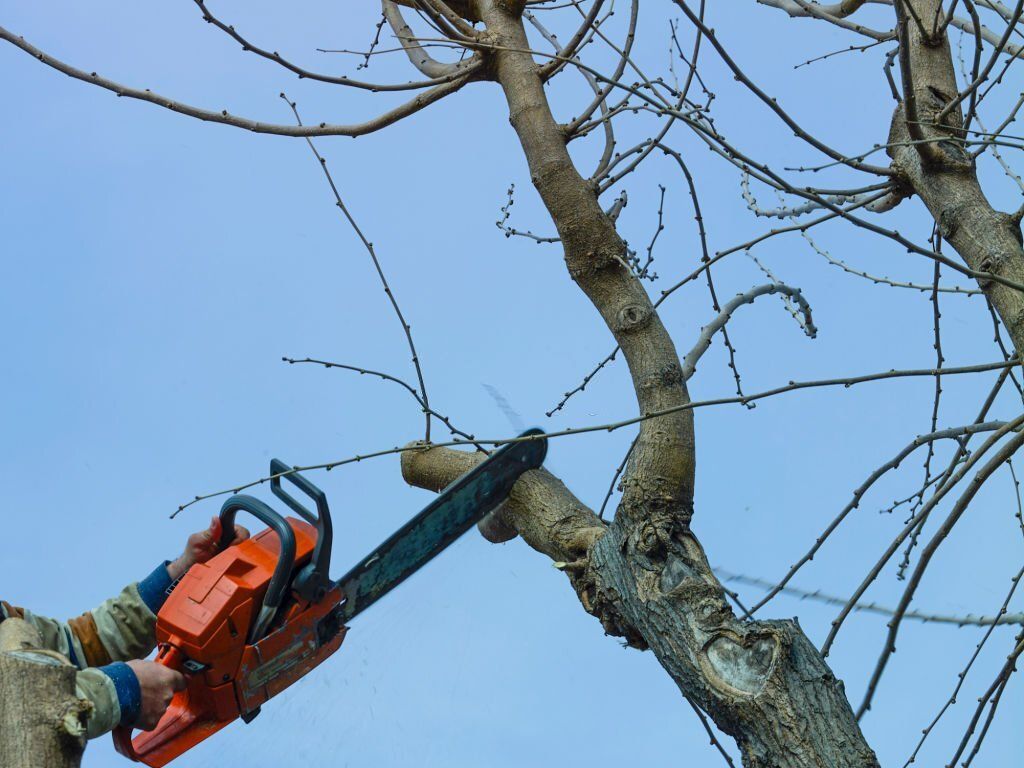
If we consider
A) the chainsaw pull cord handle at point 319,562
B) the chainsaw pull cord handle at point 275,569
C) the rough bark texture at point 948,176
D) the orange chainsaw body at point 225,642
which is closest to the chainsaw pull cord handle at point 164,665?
the orange chainsaw body at point 225,642

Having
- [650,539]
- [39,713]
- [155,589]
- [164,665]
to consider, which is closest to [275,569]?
[164,665]

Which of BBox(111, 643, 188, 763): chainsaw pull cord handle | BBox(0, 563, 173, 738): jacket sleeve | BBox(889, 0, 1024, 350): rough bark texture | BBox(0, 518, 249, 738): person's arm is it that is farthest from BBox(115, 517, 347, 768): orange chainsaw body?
BBox(889, 0, 1024, 350): rough bark texture

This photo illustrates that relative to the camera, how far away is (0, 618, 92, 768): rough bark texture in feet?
4.99

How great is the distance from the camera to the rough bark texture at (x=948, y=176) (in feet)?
8.93

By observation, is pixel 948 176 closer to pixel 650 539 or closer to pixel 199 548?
pixel 650 539

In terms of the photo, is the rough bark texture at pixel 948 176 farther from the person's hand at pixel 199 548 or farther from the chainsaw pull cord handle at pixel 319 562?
the person's hand at pixel 199 548

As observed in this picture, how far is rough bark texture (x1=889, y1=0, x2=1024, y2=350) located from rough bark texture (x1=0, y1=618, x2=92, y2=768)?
2.11 metres

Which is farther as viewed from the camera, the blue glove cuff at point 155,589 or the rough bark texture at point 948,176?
the blue glove cuff at point 155,589

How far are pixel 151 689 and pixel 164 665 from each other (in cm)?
26

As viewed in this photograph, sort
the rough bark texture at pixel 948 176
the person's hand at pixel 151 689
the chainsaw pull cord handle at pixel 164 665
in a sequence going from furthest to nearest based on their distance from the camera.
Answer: the rough bark texture at pixel 948 176, the chainsaw pull cord handle at pixel 164 665, the person's hand at pixel 151 689

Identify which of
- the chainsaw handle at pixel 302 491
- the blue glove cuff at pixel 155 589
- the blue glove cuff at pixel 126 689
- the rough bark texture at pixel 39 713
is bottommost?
the rough bark texture at pixel 39 713

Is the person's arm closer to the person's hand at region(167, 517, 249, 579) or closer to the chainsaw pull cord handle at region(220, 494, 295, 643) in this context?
the person's hand at region(167, 517, 249, 579)

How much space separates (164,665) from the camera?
261cm

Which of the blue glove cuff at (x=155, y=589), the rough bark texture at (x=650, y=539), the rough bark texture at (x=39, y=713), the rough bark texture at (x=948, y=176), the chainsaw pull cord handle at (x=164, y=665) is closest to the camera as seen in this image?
the rough bark texture at (x=39, y=713)
